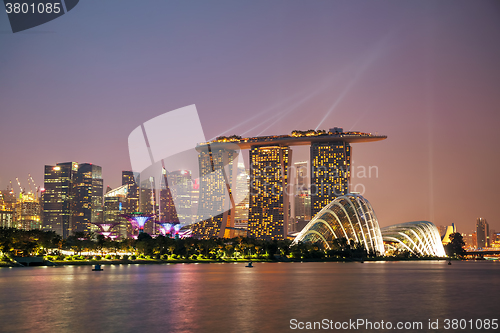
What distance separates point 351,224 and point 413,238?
3600 centimetres

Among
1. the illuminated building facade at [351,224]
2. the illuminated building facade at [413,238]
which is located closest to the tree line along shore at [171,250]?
the illuminated building facade at [351,224]

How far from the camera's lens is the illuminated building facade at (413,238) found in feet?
605

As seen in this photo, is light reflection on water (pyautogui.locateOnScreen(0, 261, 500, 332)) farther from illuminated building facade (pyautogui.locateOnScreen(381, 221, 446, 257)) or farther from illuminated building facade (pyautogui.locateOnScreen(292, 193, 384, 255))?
illuminated building facade (pyautogui.locateOnScreen(381, 221, 446, 257))

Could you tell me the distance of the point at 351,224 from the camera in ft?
523

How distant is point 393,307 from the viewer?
43.8m

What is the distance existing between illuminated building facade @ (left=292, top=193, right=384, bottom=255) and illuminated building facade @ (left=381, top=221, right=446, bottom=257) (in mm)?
22160

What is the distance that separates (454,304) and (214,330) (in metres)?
24.0

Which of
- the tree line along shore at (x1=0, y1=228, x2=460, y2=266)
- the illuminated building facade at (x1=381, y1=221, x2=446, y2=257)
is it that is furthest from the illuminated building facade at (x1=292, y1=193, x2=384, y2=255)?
the illuminated building facade at (x1=381, y1=221, x2=446, y2=257)

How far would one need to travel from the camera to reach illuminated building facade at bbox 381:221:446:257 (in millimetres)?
184375

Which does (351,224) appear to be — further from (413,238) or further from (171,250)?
(171,250)

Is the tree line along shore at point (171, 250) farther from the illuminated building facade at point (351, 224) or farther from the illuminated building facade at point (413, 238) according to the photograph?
the illuminated building facade at point (413, 238)

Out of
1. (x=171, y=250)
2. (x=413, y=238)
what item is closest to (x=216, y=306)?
(x=171, y=250)

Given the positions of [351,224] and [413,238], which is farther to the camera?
[413,238]

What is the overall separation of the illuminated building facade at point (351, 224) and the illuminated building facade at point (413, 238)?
22160 millimetres
